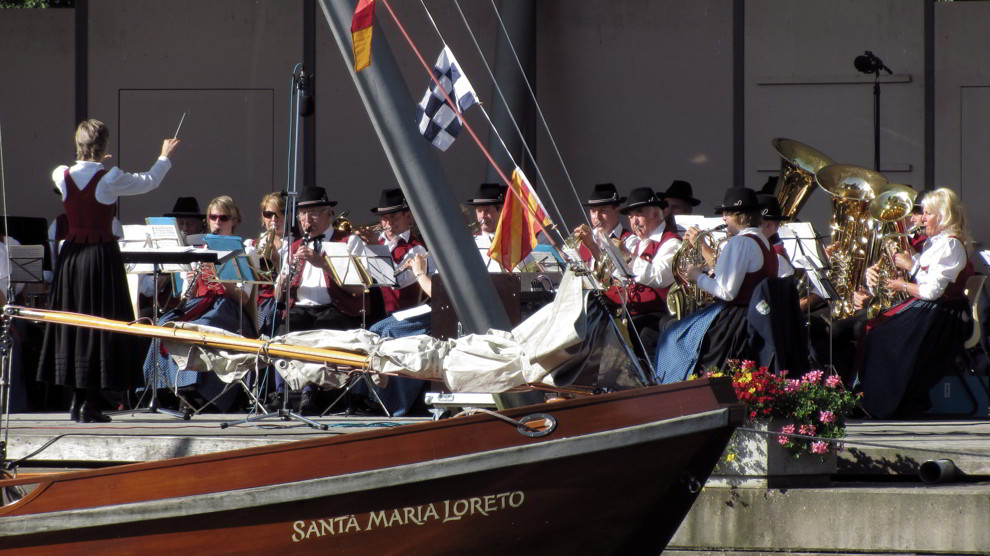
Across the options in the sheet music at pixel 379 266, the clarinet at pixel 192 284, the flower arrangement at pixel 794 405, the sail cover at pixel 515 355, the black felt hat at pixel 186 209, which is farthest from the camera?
the black felt hat at pixel 186 209

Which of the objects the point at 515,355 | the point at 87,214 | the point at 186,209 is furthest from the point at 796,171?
the point at 87,214

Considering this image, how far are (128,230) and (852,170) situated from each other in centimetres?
481

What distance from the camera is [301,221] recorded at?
31.9ft

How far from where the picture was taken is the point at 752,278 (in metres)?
7.86

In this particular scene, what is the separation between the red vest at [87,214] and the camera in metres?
7.63

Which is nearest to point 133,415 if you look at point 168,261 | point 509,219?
point 168,261

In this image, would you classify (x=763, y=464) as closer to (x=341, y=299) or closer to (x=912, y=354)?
(x=912, y=354)

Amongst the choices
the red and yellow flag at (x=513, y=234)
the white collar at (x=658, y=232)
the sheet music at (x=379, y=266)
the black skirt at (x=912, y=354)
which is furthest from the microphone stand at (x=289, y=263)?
the black skirt at (x=912, y=354)

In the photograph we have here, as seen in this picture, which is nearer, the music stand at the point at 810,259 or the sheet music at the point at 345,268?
the music stand at the point at 810,259

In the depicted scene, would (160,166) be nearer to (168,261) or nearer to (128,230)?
(168,261)

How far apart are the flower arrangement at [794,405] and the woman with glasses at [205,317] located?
415 cm

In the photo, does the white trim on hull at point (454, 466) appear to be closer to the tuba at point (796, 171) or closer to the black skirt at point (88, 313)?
the black skirt at point (88, 313)

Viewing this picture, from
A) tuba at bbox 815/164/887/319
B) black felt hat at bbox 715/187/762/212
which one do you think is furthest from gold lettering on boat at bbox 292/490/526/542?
tuba at bbox 815/164/887/319

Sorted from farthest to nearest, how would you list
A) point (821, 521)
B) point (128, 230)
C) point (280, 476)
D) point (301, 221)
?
point (301, 221) → point (128, 230) → point (821, 521) → point (280, 476)
